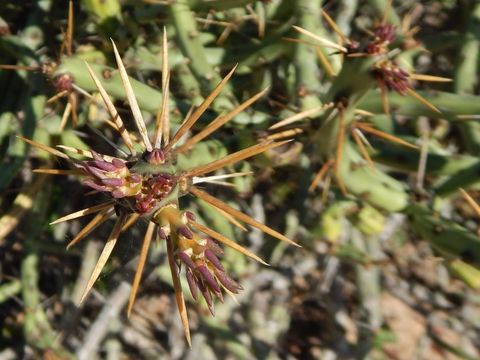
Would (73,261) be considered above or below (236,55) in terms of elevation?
below

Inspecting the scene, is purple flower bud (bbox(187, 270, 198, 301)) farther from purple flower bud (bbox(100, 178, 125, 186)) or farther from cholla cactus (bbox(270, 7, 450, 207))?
cholla cactus (bbox(270, 7, 450, 207))

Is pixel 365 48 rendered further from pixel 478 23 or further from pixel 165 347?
pixel 165 347

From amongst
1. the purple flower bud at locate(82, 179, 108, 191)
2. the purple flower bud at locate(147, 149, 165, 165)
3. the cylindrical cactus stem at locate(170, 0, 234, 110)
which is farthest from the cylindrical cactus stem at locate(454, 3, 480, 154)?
the purple flower bud at locate(82, 179, 108, 191)

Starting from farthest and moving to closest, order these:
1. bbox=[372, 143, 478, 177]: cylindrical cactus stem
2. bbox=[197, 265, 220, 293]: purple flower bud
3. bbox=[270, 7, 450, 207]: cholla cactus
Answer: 1. bbox=[372, 143, 478, 177]: cylindrical cactus stem
2. bbox=[270, 7, 450, 207]: cholla cactus
3. bbox=[197, 265, 220, 293]: purple flower bud

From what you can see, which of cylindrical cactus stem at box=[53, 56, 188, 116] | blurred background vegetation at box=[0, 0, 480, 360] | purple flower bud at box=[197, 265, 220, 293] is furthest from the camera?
blurred background vegetation at box=[0, 0, 480, 360]

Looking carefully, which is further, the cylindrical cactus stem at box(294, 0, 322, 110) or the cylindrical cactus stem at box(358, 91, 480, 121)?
the cylindrical cactus stem at box(294, 0, 322, 110)

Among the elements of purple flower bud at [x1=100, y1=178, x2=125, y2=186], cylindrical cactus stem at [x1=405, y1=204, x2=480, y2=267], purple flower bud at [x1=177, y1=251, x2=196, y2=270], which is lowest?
cylindrical cactus stem at [x1=405, y1=204, x2=480, y2=267]

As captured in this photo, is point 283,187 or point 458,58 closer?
point 458,58

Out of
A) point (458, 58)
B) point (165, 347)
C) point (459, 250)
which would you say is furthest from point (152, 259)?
point (458, 58)
